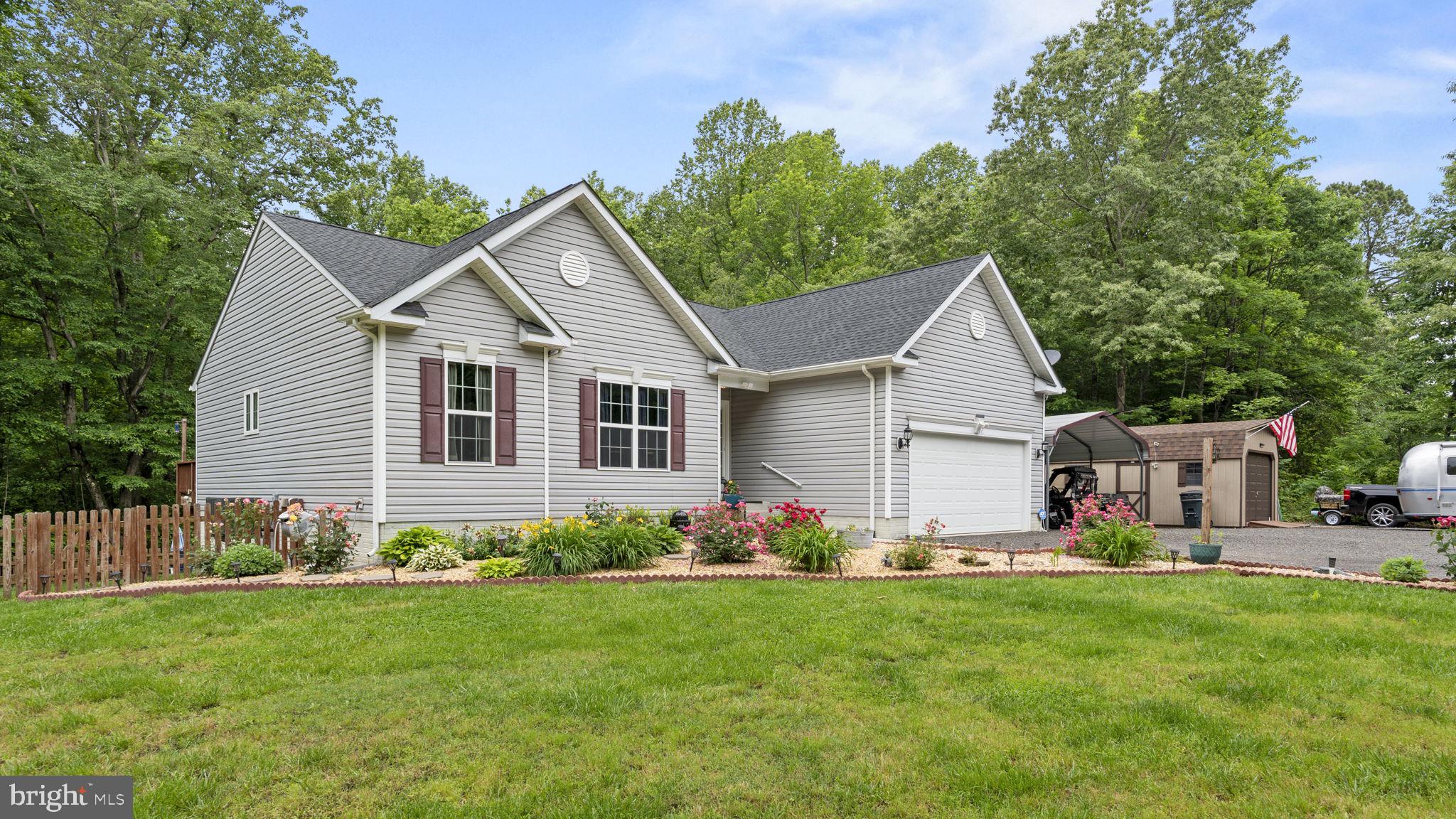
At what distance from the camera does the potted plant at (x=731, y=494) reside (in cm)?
1573

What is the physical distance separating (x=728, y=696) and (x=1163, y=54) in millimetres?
29201

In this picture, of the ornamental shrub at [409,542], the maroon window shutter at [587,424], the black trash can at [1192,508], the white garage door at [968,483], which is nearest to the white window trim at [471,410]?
the ornamental shrub at [409,542]

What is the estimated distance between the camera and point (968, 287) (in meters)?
16.8

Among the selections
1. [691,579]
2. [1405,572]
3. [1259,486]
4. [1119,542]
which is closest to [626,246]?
[691,579]

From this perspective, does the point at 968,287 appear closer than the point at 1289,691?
No

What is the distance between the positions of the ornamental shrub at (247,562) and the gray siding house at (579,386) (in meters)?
1.31

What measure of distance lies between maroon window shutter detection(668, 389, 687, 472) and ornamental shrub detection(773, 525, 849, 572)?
476cm

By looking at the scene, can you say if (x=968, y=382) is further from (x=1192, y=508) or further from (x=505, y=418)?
(x=505, y=418)

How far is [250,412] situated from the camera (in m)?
14.4

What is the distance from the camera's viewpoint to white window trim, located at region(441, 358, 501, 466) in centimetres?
1164

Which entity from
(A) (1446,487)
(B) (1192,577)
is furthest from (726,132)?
(B) (1192,577)

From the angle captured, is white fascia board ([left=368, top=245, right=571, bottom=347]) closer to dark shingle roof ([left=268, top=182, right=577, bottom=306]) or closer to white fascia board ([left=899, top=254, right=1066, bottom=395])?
dark shingle roof ([left=268, top=182, right=577, bottom=306])

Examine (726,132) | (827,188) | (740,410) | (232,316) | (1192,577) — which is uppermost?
(726,132)

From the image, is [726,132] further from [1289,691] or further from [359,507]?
[1289,691]
